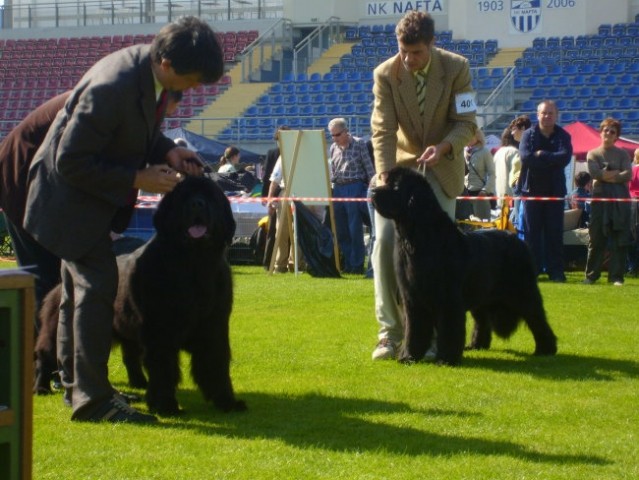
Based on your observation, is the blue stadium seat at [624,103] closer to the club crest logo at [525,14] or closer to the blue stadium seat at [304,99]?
the club crest logo at [525,14]

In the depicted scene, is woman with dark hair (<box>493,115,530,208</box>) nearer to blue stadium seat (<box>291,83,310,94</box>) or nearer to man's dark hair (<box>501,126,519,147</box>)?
man's dark hair (<box>501,126,519,147</box>)

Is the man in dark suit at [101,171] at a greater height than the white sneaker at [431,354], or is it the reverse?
the man in dark suit at [101,171]

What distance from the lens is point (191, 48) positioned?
14.5 feet

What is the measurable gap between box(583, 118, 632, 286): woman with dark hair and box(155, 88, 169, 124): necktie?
815cm

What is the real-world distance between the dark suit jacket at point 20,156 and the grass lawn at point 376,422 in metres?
0.99

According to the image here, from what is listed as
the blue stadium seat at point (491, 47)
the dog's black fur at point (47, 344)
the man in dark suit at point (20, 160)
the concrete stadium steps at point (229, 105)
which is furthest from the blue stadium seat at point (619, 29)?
the dog's black fur at point (47, 344)

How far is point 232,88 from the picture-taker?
3056 centimetres

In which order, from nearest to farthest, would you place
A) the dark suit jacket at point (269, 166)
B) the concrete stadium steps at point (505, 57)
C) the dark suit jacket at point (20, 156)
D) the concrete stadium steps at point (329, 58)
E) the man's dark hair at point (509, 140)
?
the dark suit jacket at point (20, 156) < the man's dark hair at point (509, 140) < the dark suit jacket at point (269, 166) < the concrete stadium steps at point (505, 57) < the concrete stadium steps at point (329, 58)

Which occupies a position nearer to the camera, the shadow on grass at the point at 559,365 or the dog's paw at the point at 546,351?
the shadow on grass at the point at 559,365

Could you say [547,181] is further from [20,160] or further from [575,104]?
[575,104]

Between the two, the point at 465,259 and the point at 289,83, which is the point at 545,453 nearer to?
the point at 465,259

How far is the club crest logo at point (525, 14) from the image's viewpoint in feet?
93.4

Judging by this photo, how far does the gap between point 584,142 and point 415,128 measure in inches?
466

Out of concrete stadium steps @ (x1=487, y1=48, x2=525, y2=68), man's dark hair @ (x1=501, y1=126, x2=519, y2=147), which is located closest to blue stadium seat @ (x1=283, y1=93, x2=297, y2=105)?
concrete stadium steps @ (x1=487, y1=48, x2=525, y2=68)
